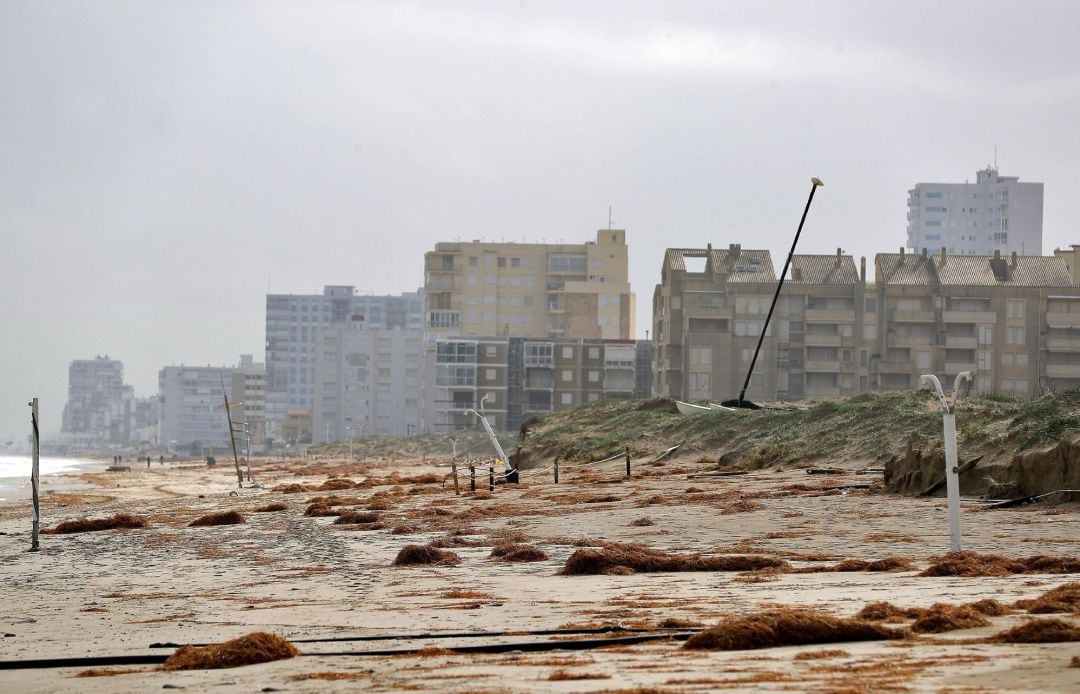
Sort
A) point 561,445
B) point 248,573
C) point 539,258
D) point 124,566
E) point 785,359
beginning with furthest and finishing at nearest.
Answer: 1. point 539,258
2. point 785,359
3. point 561,445
4. point 124,566
5. point 248,573

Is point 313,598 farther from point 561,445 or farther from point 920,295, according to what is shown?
point 920,295

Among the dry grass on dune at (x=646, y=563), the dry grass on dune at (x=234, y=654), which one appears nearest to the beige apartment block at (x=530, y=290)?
the dry grass on dune at (x=646, y=563)

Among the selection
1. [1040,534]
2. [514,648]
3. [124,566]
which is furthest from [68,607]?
[1040,534]

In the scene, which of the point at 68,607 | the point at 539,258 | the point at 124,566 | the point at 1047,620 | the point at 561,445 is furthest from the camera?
the point at 539,258

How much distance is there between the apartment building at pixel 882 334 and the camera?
128m

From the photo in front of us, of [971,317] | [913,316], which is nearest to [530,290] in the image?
[913,316]

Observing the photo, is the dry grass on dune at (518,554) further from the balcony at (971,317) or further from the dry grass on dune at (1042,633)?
the balcony at (971,317)

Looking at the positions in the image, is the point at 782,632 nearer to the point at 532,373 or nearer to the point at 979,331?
the point at 979,331

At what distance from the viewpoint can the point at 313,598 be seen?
695 inches

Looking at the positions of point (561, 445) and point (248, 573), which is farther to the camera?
point (561, 445)

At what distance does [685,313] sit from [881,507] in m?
103

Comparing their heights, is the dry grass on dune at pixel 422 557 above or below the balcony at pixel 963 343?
below

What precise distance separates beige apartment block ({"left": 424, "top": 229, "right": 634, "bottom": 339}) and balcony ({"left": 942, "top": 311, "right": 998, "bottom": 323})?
58.9 meters

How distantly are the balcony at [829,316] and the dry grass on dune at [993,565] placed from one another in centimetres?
11260
